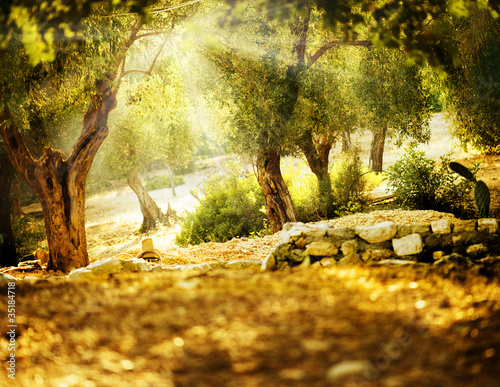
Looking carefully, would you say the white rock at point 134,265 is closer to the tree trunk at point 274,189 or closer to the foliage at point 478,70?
the tree trunk at point 274,189

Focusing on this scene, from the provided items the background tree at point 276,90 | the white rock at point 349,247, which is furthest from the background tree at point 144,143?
the white rock at point 349,247

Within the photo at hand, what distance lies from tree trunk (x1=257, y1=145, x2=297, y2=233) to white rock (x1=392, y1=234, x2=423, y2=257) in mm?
6033

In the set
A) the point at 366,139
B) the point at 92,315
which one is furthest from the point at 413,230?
the point at 366,139

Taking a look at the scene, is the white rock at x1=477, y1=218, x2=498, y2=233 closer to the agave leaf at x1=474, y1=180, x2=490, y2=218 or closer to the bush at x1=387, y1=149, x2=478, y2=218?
the agave leaf at x1=474, y1=180, x2=490, y2=218

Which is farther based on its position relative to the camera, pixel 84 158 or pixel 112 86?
pixel 112 86

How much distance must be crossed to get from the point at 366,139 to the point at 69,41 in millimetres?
25509

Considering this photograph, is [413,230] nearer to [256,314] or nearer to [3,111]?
[256,314]

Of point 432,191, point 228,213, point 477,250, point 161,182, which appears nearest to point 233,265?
point 477,250

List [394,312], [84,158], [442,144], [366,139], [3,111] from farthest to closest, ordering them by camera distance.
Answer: [366,139]
[442,144]
[84,158]
[3,111]
[394,312]

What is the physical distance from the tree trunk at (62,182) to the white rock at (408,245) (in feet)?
20.5

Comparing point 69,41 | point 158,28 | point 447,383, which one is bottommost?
point 447,383

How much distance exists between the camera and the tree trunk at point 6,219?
10.5m

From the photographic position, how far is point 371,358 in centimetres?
221

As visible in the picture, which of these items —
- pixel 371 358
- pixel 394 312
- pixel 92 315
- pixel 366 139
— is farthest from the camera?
pixel 366 139
